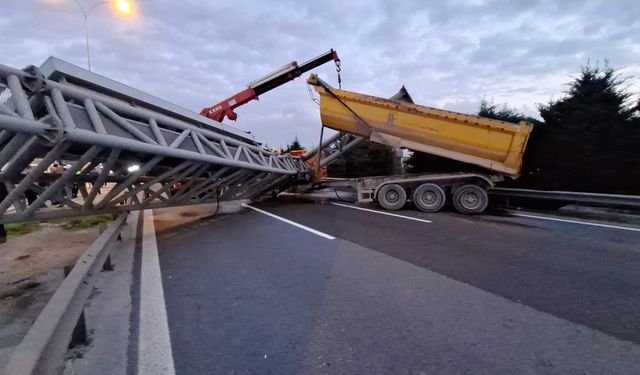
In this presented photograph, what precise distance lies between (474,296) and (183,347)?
290 cm

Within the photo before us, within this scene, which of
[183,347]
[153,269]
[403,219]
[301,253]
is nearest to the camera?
[183,347]

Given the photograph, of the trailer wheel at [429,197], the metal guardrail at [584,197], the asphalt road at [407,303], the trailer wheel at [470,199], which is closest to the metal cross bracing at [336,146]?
the trailer wheel at [429,197]

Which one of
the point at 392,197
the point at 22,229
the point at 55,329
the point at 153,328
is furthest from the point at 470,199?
the point at 22,229

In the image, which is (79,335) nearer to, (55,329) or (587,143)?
(55,329)

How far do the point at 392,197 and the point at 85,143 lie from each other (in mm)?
8299

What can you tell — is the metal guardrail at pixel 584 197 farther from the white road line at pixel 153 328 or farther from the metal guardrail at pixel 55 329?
the metal guardrail at pixel 55 329

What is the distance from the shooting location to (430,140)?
32.0ft

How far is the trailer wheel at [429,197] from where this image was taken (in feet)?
31.7

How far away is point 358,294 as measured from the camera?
144 inches

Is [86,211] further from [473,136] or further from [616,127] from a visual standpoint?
[616,127]

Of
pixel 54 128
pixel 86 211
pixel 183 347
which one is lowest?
pixel 183 347

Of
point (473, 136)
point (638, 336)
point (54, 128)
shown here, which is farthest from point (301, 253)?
point (473, 136)

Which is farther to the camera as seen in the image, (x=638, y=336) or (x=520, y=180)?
(x=520, y=180)

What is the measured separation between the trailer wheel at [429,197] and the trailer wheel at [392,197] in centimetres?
41
